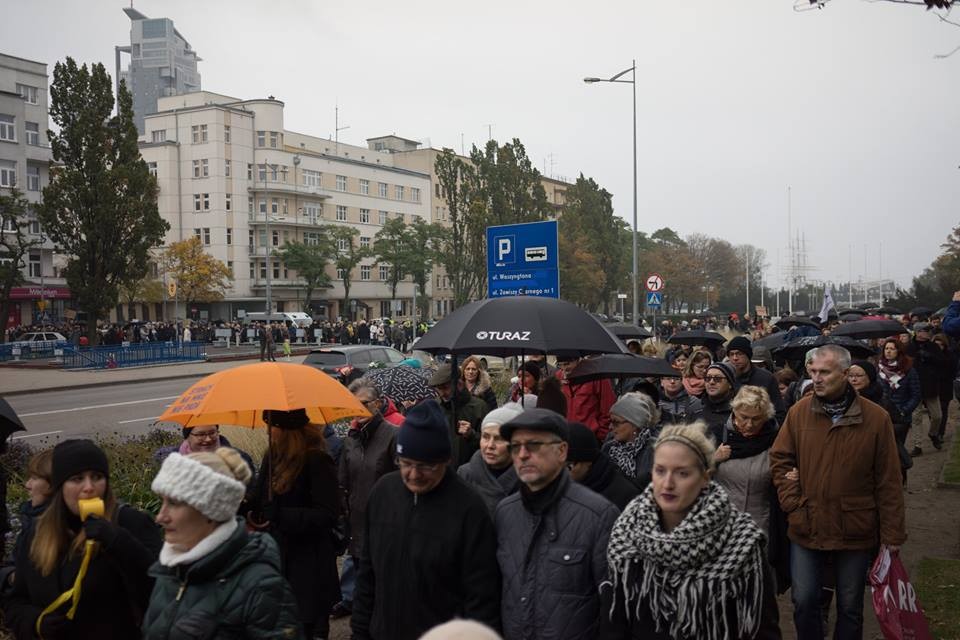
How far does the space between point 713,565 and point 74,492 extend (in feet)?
9.37

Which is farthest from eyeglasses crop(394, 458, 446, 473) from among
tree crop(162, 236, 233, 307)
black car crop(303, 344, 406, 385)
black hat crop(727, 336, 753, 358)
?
tree crop(162, 236, 233, 307)

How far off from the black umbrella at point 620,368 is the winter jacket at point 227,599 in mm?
4892

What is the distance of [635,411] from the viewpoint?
18.0ft

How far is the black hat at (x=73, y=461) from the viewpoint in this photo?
3.88 m

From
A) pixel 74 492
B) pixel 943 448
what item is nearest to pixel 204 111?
pixel 943 448

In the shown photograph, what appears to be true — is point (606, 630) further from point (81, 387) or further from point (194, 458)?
point (81, 387)

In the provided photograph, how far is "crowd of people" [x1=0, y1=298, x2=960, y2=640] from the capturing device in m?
3.19

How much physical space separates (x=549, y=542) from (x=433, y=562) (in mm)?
521

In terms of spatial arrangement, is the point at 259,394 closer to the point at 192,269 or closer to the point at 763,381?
the point at 763,381

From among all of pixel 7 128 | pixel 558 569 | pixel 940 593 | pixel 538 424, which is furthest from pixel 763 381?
pixel 7 128

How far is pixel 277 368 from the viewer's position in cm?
524

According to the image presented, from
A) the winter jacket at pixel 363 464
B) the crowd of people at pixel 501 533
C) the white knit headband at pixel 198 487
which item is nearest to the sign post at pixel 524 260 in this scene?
the winter jacket at pixel 363 464

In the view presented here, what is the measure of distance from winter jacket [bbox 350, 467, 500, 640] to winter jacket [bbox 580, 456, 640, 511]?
28.2 inches

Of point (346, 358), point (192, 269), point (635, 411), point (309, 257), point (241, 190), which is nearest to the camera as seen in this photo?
point (635, 411)
